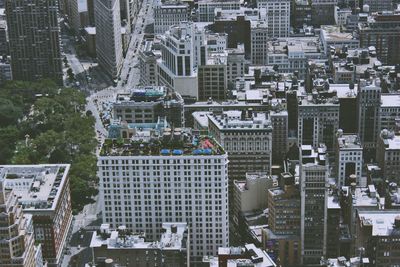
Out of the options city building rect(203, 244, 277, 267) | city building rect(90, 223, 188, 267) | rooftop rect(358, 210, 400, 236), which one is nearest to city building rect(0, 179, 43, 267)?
city building rect(90, 223, 188, 267)

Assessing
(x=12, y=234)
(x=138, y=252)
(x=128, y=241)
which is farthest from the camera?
(x=128, y=241)

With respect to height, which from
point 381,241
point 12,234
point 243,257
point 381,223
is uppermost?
point 12,234

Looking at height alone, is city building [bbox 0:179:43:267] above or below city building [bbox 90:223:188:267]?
above

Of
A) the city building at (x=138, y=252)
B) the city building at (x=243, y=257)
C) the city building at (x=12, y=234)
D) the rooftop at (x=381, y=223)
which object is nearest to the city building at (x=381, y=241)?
the rooftop at (x=381, y=223)

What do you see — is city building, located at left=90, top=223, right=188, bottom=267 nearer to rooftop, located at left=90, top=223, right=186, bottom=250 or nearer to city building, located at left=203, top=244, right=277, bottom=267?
rooftop, located at left=90, top=223, right=186, bottom=250

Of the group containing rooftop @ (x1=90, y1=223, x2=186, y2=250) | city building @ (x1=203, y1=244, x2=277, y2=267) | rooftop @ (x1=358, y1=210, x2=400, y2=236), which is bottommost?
city building @ (x1=203, y1=244, x2=277, y2=267)

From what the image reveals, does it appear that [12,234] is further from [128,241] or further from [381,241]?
[381,241]

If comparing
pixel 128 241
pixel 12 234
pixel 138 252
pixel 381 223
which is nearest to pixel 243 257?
pixel 138 252

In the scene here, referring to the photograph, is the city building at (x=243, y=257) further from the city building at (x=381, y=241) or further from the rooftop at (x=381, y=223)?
the rooftop at (x=381, y=223)
